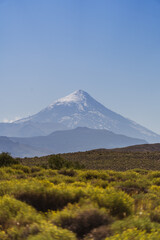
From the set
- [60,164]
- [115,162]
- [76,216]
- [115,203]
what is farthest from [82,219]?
[115,162]

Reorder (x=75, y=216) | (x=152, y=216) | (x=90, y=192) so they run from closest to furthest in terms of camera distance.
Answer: (x=75, y=216)
(x=152, y=216)
(x=90, y=192)

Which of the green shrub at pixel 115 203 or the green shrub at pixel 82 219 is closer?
the green shrub at pixel 82 219

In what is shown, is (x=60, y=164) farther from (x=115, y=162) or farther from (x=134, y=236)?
(x=134, y=236)

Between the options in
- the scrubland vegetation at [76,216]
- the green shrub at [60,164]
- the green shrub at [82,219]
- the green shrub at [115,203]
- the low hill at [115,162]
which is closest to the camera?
the scrubland vegetation at [76,216]

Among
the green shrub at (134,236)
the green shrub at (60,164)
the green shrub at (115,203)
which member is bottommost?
the green shrub at (134,236)

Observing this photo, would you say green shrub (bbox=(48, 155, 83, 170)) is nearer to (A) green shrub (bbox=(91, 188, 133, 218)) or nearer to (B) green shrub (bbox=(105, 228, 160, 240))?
(A) green shrub (bbox=(91, 188, 133, 218))

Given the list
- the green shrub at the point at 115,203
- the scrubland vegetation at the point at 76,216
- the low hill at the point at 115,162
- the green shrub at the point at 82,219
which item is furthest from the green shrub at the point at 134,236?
the low hill at the point at 115,162

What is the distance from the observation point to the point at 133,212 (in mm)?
7320

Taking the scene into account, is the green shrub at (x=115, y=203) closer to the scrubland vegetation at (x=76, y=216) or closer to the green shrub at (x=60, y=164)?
the scrubland vegetation at (x=76, y=216)

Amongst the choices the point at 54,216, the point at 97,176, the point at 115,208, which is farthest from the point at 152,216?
the point at 97,176

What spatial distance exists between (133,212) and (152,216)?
0.51m

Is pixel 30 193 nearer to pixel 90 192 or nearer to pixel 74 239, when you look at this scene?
pixel 90 192

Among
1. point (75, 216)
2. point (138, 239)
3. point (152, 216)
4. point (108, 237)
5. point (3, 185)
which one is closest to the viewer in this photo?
point (138, 239)

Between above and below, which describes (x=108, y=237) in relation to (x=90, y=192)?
below
